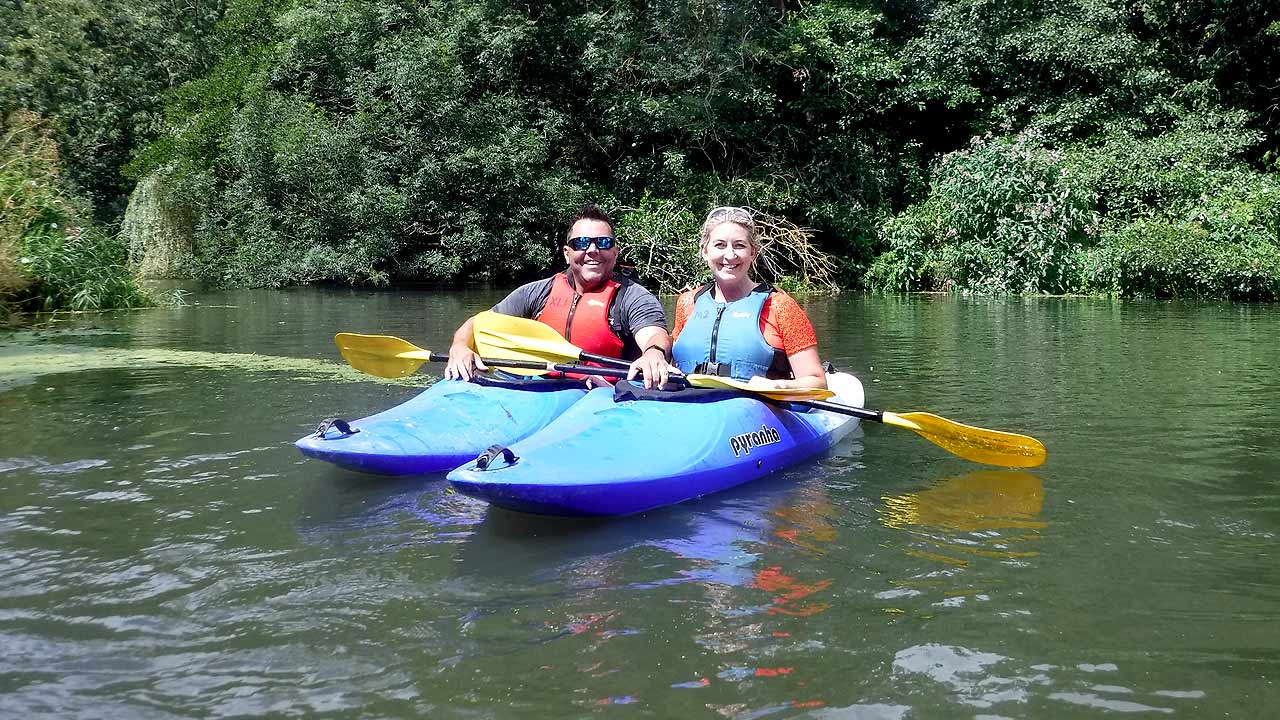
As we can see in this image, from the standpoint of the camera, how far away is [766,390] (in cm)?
426

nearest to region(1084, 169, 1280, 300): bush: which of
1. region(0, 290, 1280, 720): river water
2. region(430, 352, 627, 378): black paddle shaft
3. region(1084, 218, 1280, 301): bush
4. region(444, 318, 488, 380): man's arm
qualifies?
region(1084, 218, 1280, 301): bush

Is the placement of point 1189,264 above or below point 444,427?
above

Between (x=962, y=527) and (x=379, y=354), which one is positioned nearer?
(x=962, y=527)

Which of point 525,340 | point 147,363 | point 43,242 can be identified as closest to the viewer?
point 525,340

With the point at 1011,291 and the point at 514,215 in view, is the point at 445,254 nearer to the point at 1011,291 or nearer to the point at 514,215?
the point at 514,215

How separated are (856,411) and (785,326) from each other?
45 cm

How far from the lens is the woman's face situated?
438 centimetres

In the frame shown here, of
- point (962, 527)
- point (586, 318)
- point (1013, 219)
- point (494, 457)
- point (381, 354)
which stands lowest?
point (962, 527)

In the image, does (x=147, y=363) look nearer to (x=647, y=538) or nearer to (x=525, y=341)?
(x=525, y=341)

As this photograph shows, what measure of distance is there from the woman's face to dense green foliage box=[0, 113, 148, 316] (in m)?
7.57

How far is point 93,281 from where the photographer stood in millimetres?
10977

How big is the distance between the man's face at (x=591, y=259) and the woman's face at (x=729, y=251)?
48 cm

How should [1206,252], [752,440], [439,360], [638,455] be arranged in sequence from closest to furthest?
[638,455] < [752,440] < [439,360] < [1206,252]

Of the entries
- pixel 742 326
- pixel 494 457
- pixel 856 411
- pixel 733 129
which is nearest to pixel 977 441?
pixel 856 411
